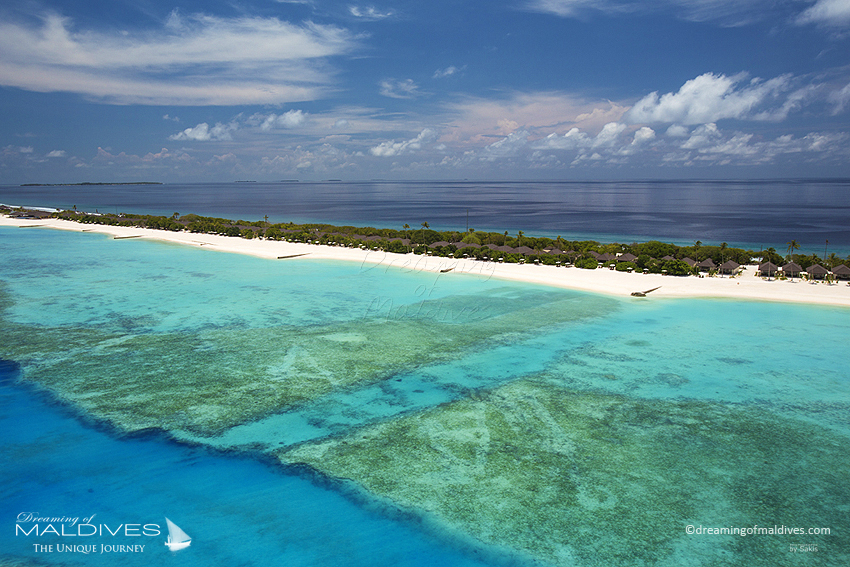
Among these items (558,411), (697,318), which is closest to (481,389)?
(558,411)

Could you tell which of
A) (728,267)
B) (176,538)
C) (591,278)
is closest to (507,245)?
(591,278)

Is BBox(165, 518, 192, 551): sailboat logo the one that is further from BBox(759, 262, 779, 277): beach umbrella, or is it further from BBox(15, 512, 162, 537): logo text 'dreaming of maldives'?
BBox(759, 262, 779, 277): beach umbrella

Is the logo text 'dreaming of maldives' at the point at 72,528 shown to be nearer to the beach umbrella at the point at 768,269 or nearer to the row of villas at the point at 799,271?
the beach umbrella at the point at 768,269

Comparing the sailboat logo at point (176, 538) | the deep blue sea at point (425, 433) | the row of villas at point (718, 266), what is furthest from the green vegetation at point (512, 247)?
the sailboat logo at point (176, 538)


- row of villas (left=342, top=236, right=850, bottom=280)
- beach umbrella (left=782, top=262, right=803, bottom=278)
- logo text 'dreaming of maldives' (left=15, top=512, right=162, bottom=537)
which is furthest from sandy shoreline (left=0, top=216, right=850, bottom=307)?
logo text 'dreaming of maldives' (left=15, top=512, right=162, bottom=537)

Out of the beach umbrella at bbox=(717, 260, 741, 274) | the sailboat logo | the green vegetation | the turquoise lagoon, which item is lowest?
the sailboat logo

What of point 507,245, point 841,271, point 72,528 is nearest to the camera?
point 72,528

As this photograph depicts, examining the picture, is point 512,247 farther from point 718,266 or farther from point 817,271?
point 817,271
